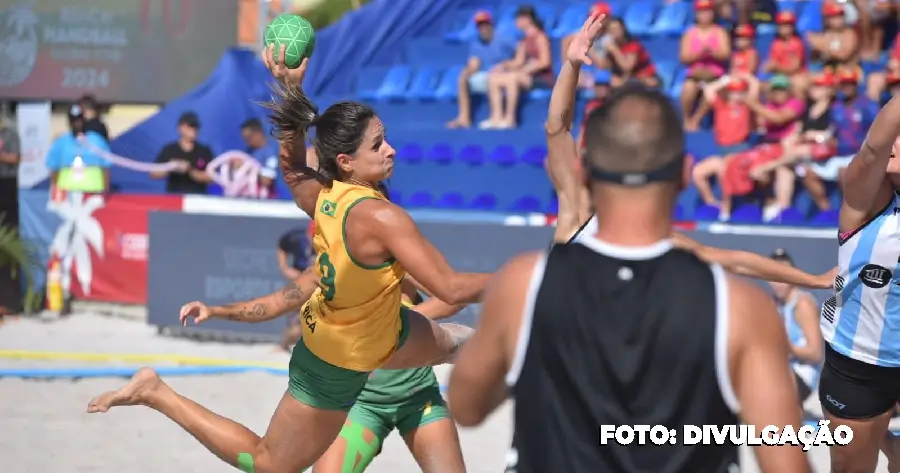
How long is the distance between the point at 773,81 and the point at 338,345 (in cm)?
788

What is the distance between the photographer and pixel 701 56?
39.5 ft

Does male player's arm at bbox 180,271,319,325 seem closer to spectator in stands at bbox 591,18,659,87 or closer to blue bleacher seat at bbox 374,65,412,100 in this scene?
spectator in stands at bbox 591,18,659,87

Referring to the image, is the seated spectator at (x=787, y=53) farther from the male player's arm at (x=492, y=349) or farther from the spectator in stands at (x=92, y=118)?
the male player's arm at (x=492, y=349)

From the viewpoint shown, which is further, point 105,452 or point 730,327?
point 105,452

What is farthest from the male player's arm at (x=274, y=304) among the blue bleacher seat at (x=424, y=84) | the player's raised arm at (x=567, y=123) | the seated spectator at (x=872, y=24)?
the blue bleacher seat at (x=424, y=84)

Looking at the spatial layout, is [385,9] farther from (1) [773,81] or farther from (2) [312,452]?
(2) [312,452]

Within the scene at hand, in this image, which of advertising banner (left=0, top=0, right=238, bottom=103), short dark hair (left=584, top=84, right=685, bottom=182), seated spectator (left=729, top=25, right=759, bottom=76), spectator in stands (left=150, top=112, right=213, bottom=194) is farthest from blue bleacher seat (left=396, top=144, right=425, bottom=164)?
short dark hair (left=584, top=84, right=685, bottom=182)

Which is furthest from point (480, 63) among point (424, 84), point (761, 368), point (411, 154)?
point (761, 368)

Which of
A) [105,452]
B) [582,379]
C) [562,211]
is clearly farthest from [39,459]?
[582,379]

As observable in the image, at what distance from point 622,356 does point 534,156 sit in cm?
1056

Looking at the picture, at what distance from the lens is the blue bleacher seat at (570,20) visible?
1420cm

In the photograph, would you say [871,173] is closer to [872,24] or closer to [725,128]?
[725,128]

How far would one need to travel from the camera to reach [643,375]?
7.35 ft

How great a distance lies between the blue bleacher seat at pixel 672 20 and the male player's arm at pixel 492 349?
A: 11.8 metres
